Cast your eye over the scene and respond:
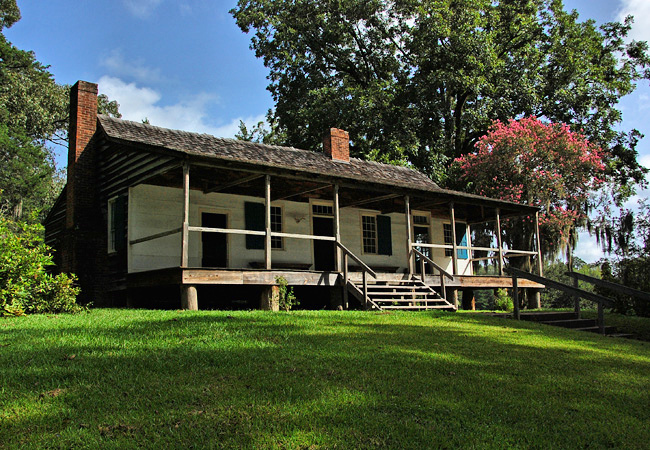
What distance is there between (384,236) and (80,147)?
1016 cm

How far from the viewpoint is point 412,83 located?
29.9m

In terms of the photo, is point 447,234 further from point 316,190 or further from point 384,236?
point 316,190

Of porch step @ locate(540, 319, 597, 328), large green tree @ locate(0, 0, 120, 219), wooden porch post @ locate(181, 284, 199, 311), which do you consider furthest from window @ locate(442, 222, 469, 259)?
large green tree @ locate(0, 0, 120, 219)

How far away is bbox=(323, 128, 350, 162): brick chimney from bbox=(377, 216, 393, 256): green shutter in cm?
257

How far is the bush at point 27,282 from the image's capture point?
393 inches

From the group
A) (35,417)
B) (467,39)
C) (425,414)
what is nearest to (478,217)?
(467,39)

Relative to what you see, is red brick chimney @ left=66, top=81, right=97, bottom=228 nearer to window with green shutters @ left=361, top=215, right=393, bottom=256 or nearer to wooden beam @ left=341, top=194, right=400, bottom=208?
wooden beam @ left=341, top=194, right=400, bottom=208

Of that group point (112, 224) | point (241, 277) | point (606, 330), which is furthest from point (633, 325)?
point (112, 224)

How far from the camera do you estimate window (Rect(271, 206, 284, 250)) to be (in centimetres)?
1678

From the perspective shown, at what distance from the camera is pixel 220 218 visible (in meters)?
15.9

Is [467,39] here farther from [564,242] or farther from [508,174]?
[564,242]

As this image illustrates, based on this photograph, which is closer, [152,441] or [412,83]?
[152,441]

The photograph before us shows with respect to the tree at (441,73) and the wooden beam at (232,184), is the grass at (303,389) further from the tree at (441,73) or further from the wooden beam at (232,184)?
the tree at (441,73)

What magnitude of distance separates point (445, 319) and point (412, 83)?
21409 millimetres
